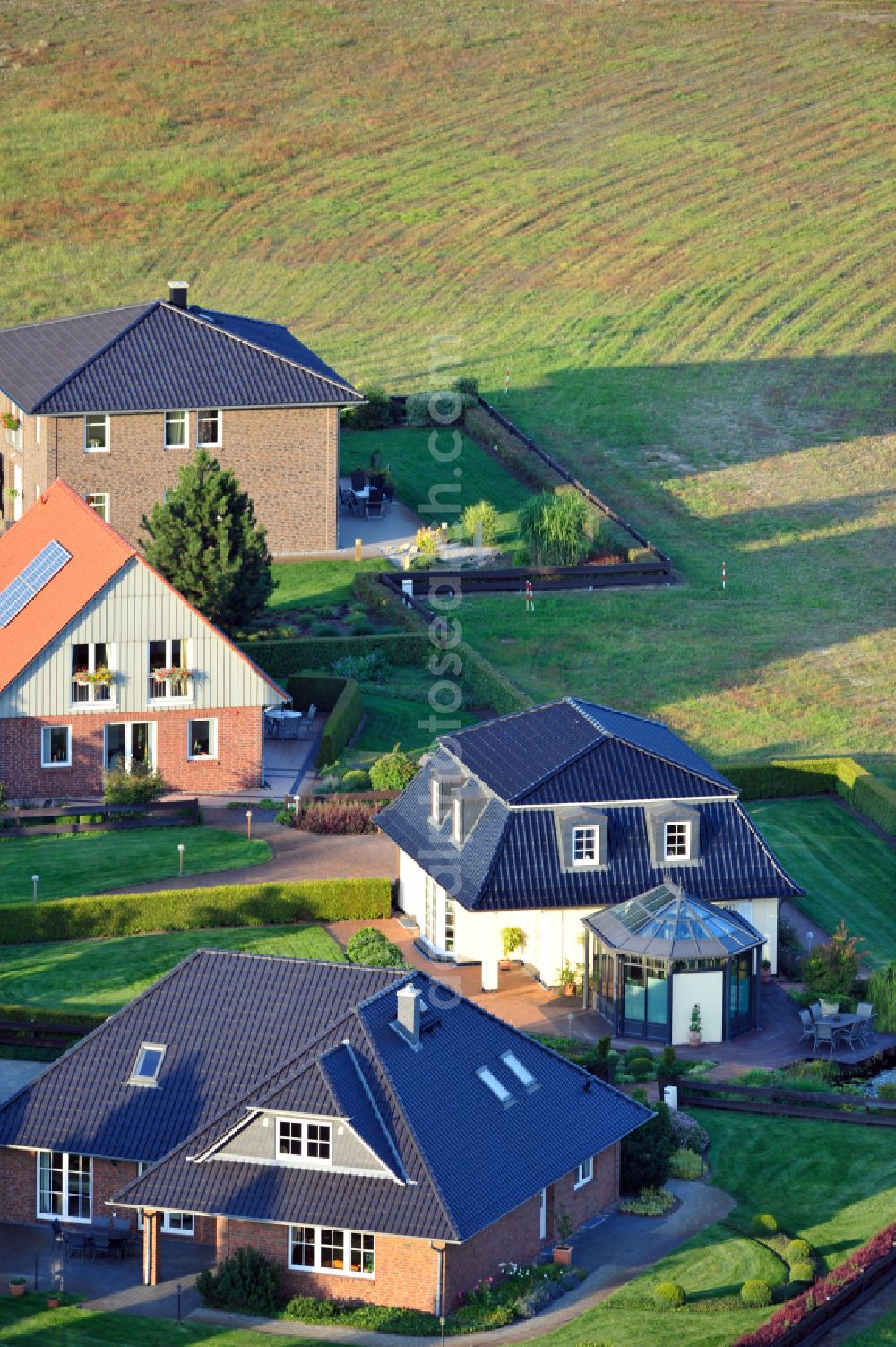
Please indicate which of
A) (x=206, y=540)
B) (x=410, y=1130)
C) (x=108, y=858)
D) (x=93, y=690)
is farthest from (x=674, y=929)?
(x=206, y=540)

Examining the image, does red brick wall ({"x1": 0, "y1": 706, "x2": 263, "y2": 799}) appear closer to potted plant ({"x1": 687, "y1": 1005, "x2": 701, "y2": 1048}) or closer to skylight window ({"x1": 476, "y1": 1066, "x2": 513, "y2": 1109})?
potted plant ({"x1": 687, "y1": 1005, "x2": 701, "y2": 1048})

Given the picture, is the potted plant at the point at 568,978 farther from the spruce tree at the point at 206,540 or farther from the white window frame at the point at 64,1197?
the spruce tree at the point at 206,540

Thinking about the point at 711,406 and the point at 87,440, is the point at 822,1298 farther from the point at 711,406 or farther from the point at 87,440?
the point at 711,406

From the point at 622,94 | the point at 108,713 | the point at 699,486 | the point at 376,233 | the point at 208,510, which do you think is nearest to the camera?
the point at 108,713

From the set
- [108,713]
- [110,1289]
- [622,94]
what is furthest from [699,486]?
[110,1289]

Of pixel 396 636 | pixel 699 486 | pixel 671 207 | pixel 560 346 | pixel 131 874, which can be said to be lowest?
pixel 131 874

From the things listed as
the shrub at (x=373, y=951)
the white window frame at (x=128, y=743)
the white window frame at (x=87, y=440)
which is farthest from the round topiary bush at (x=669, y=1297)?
the white window frame at (x=87, y=440)

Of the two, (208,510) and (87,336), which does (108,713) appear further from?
(87,336)

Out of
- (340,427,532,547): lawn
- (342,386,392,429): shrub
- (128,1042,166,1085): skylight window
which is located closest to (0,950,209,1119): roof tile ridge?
(128,1042,166,1085): skylight window
